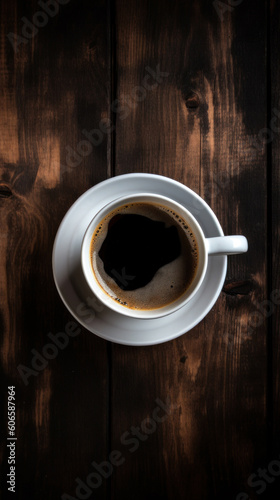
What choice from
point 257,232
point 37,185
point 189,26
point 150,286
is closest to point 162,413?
point 150,286

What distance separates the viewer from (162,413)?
886 millimetres

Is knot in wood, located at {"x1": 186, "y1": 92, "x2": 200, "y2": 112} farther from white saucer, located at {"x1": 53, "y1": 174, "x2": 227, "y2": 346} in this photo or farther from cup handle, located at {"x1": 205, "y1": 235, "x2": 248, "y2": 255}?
cup handle, located at {"x1": 205, "y1": 235, "x2": 248, "y2": 255}

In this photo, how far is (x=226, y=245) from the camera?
69cm

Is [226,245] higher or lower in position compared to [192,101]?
lower

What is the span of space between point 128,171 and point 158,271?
23 cm

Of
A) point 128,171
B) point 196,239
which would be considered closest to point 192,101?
point 128,171

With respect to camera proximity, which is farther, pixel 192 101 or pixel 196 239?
pixel 192 101

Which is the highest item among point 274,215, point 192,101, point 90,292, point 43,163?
point 192,101

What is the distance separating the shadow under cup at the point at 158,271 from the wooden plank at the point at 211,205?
14 centimetres

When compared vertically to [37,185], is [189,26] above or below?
above

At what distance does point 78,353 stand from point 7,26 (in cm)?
72

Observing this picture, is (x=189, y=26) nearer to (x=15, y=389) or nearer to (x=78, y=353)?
(x=78, y=353)

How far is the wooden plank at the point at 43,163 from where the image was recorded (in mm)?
871

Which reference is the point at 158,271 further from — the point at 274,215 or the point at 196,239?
the point at 274,215
